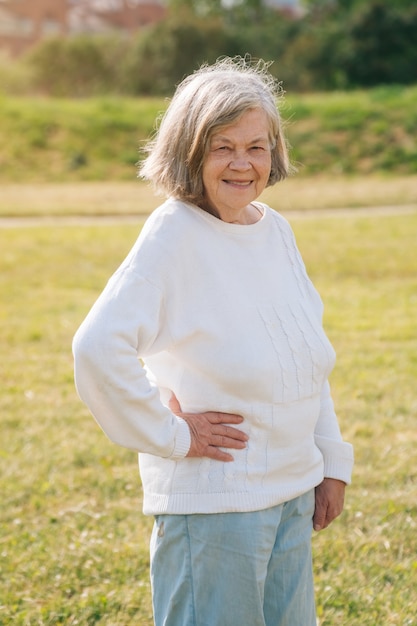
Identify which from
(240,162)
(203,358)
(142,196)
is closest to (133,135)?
(142,196)

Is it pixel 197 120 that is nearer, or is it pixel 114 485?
pixel 197 120

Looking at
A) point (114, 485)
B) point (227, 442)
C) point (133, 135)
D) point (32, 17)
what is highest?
point (32, 17)

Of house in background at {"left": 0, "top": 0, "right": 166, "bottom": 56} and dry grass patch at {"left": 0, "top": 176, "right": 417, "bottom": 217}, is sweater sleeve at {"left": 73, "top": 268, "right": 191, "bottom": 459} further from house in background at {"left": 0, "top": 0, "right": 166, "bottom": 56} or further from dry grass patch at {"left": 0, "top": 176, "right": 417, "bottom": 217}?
house in background at {"left": 0, "top": 0, "right": 166, "bottom": 56}

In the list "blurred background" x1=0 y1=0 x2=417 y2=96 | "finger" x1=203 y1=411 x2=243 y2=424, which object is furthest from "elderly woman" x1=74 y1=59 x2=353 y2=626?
"blurred background" x1=0 y1=0 x2=417 y2=96

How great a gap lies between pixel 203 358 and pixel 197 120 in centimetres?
53

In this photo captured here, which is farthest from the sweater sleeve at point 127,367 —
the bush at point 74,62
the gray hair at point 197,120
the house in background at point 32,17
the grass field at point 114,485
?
the house in background at point 32,17

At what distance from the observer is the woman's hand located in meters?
2.11

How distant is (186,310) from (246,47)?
31.5 m

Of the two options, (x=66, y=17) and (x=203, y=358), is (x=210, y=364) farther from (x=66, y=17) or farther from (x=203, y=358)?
(x=66, y=17)

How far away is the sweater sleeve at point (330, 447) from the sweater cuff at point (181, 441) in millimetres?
504

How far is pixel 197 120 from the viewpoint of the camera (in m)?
2.12

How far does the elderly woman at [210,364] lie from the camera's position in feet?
6.75

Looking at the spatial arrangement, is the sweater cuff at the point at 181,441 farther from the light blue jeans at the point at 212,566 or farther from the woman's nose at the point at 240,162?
the woman's nose at the point at 240,162

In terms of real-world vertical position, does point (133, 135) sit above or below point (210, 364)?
above
